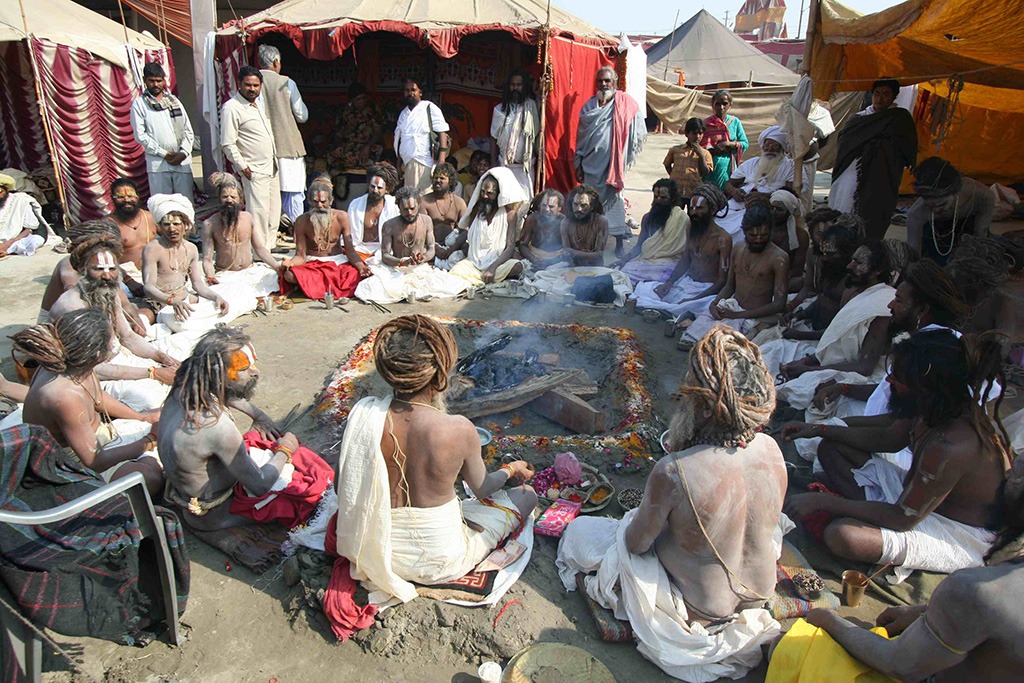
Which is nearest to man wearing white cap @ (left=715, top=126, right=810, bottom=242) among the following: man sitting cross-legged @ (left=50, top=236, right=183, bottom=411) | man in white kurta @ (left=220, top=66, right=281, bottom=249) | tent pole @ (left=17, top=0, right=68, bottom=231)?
man in white kurta @ (left=220, top=66, right=281, bottom=249)

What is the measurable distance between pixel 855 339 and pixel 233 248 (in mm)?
5955

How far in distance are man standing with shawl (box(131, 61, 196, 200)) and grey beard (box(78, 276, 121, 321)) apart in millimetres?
5055

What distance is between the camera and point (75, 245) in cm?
511

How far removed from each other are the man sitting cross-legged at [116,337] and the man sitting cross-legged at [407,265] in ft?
8.35

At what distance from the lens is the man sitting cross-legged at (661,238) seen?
8227 millimetres

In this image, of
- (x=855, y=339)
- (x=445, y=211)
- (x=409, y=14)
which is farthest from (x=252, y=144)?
(x=855, y=339)

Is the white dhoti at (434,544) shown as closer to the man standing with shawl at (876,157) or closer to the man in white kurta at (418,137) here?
the man standing with shawl at (876,157)

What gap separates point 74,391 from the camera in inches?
139

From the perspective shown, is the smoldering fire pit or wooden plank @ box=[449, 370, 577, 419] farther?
wooden plank @ box=[449, 370, 577, 419]

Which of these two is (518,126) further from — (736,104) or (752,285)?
(736,104)

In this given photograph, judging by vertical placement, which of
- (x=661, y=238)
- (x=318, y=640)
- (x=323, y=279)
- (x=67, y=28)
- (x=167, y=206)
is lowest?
(x=318, y=640)

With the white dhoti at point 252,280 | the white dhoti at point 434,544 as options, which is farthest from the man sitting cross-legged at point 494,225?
the white dhoti at point 434,544

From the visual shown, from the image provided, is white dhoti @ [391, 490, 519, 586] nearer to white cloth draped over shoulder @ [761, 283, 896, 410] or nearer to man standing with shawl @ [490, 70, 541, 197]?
white cloth draped over shoulder @ [761, 283, 896, 410]

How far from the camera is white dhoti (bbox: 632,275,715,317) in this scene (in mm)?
7008
